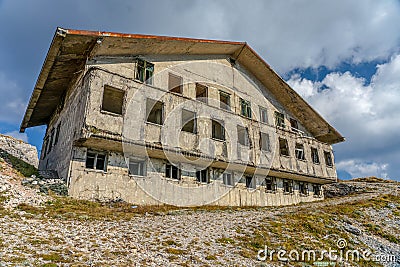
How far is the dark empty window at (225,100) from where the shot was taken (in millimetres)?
25266

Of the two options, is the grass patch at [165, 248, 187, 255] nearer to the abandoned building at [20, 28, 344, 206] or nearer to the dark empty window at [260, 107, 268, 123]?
the abandoned building at [20, 28, 344, 206]

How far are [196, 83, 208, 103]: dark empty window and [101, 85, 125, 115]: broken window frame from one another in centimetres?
634

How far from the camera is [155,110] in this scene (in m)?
21.5

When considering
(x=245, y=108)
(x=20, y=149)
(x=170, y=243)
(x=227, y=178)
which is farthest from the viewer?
(x=20, y=149)

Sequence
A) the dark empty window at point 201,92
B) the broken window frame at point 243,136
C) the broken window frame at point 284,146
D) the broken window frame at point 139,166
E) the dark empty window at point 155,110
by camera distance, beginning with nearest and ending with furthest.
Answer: the broken window frame at point 139,166
the dark empty window at point 155,110
the dark empty window at point 201,92
the broken window frame at point 243,136
the broken window frame at point 284,146

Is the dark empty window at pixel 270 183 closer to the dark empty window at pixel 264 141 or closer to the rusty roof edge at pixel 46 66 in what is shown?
the dark empty window at pixel 264 141

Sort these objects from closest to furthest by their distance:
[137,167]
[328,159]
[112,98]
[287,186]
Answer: [137,167] < [112,98] < [287,186] < [328,159]

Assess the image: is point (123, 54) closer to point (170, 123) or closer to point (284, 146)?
point (170, 123)

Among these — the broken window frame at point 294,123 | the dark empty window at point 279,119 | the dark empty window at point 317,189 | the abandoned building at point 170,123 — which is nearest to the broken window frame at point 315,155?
the abandoned building at point 170,123

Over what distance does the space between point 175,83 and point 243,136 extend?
296 inches

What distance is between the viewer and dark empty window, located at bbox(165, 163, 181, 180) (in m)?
20.0

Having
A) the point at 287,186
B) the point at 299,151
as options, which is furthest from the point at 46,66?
the point at 299,151
